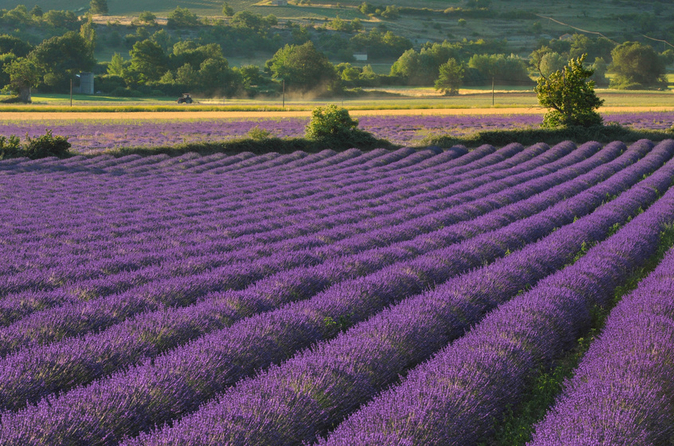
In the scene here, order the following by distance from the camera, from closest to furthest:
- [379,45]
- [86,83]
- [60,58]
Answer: [86,83] < [60,58] < [379,45]

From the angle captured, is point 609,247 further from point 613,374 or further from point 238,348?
point 238,348

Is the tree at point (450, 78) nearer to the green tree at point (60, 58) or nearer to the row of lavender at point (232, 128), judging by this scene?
the row of lavender at point (232, 128)

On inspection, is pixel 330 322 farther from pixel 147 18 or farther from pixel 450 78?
pixel 147 18

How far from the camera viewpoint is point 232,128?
34.8 meters

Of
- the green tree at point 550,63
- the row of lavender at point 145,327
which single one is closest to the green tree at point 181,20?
the green tree at point 550,63

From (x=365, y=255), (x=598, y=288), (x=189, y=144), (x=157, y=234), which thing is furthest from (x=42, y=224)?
(x=189, y=144)

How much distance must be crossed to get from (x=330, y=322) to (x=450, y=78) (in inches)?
3387

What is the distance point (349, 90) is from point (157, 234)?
268ft

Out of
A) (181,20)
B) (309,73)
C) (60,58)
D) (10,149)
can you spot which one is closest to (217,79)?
(309,73)

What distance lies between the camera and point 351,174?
17312 millimetres

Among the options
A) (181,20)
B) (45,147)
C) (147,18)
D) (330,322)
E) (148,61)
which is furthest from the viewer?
(181,20)

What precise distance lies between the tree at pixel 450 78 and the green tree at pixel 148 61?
141 ft

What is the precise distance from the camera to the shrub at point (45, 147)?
2217 cm

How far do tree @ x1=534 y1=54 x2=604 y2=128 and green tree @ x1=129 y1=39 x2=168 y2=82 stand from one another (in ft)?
242
